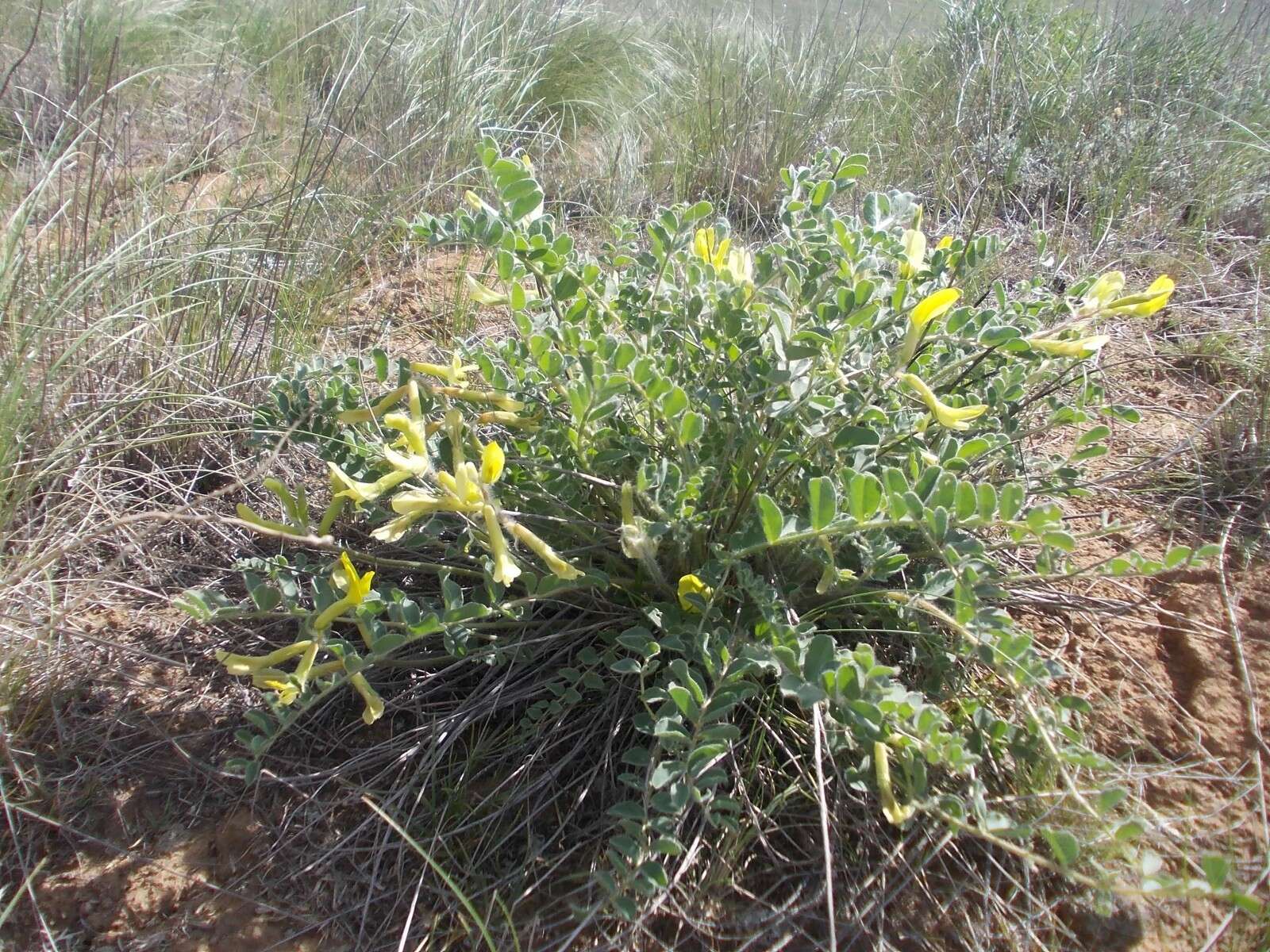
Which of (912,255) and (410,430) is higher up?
(912,255)

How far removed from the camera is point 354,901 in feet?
4.11

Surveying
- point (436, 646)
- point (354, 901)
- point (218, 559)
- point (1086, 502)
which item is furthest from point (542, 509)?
point (1086, 502)

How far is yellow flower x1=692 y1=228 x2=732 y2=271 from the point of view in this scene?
1.37 m

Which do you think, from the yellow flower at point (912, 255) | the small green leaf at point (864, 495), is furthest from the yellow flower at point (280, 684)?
the yellow flower at point (912, 255)

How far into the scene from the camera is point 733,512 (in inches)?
53.4

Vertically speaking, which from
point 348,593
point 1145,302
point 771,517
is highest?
point 1145,302

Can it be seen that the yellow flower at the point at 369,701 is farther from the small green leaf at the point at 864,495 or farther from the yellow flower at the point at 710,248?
the yellow flower at the point at 710,248

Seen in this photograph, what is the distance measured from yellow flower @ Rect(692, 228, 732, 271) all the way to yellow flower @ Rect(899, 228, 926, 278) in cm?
26

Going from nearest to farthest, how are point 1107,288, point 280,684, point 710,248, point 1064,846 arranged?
point 1064,846, point 280,684, point 1107,288, point 710,248

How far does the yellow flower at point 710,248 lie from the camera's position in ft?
4.51

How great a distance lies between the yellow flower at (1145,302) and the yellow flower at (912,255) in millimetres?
258

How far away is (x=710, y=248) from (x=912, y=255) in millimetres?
→ 343

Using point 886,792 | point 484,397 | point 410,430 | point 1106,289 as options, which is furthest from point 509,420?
point 1106,289

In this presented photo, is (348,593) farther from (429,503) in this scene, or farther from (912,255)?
(912,255)
